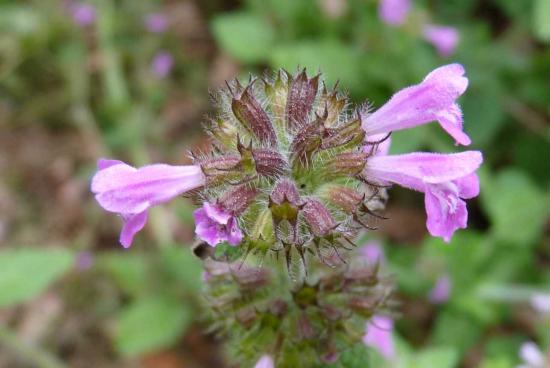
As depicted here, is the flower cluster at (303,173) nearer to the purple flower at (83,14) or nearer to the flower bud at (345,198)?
the flower bud at (345,198)

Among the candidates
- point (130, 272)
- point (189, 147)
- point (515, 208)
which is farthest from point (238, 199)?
point (189, 147)

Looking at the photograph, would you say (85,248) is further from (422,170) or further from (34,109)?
(422,170)

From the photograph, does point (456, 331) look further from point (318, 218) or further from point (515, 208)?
point (318, 218)

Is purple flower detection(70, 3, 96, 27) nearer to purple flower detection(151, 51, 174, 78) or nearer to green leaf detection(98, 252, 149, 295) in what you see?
purple flower detection(151, 51, 174, 78)

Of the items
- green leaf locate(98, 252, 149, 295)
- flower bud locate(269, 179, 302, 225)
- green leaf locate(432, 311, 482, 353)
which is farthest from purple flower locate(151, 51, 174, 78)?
flower bud locate(269, 179, 302, 225)

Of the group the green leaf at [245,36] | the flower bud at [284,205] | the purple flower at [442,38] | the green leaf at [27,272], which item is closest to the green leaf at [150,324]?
the green leaf at [27,272]

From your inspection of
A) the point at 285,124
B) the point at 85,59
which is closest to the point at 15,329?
the point at 85,59
